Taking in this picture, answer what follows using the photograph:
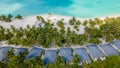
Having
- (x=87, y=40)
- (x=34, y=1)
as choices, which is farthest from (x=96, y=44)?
(x=34, y=1)

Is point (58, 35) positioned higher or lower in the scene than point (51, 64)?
higher

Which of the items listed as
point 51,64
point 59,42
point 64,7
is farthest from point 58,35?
point 64,7

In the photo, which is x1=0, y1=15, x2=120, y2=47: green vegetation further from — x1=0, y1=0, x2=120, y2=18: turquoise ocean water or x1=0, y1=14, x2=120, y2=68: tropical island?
x1=0, y1=0, x2=120, y2=18: turquoise ocean water

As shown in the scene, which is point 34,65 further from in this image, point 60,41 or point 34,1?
point 34,1

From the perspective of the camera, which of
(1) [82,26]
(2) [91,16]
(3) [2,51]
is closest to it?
(3) [2,51]

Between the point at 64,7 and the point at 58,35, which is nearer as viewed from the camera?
the point at 58,35

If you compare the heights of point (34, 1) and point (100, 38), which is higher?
point (34, 1)

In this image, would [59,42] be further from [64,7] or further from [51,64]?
[64,7]
